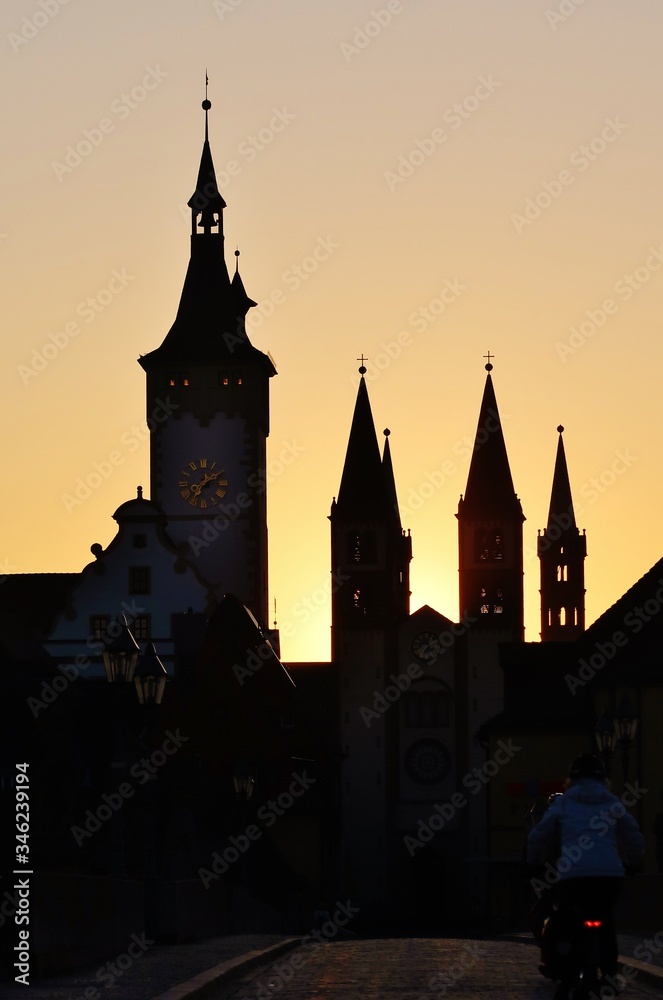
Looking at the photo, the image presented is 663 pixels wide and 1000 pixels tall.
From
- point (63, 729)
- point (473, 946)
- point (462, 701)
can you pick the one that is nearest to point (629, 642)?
point (63, 729)

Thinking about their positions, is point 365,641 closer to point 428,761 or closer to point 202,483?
point 428,761

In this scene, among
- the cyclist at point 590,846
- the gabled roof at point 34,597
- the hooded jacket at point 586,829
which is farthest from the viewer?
the gabled roof at point 34,597

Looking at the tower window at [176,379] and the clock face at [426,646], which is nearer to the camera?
the tower window at [176,379]

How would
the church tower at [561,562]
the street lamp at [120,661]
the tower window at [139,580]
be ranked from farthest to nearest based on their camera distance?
1. the church tower at [561,562]
2. the tower window at [139,580]
3. the street lamp at [120,661]

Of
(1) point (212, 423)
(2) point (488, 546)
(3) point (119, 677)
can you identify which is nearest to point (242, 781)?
(3) point (119, 677)

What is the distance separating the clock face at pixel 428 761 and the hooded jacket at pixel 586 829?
3531 inches

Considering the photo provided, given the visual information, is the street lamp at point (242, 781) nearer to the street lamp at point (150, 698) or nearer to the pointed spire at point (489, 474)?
the street lamp at point (150, 698)

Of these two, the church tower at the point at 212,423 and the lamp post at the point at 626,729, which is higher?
the church tower at the point at 212,423

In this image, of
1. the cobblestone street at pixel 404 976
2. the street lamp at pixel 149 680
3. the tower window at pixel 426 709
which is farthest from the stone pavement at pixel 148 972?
the tower window at pixel 426 709

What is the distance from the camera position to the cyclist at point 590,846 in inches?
617

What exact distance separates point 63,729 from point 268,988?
45060 mm

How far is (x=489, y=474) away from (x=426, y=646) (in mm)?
11206

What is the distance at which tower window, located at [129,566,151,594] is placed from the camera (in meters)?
81.6

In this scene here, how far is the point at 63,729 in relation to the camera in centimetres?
6575
